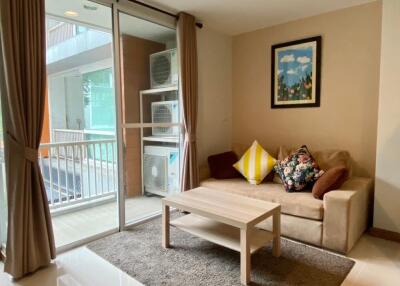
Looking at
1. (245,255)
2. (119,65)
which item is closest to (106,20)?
(119,65)

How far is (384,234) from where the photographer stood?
265cm

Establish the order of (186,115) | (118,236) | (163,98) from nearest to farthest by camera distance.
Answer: (118,236) < (186,115) < (163,98)

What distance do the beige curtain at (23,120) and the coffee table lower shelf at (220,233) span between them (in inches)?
44.6

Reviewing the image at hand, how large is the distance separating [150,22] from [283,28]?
169 centimetres

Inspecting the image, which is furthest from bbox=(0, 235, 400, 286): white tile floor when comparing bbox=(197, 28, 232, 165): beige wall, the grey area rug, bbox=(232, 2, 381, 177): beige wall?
bbox=(197, 28, 232, 165): beige wall

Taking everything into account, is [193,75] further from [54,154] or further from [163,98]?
[54,154]

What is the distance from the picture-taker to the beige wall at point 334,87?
291 cm

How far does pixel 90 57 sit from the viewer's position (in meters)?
3.68

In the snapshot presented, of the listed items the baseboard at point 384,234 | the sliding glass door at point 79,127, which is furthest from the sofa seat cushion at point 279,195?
the sliding glass door at point 79,127

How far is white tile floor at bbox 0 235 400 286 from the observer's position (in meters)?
1.96

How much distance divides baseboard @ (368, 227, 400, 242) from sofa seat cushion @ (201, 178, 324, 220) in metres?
0.76

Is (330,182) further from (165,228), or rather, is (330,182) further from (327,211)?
(165,228)

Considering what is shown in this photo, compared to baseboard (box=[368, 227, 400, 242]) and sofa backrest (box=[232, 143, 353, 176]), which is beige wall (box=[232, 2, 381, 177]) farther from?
baseboard (box=[368, 227, 400, 242])

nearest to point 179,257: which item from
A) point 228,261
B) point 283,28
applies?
point 228,261
